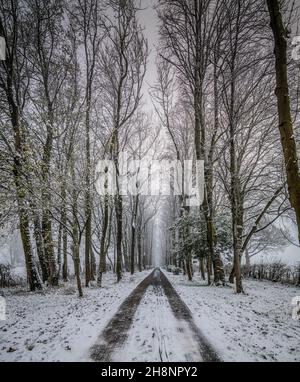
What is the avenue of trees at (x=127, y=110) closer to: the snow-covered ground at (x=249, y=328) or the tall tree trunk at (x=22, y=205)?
the tall tree trunk at (x=22, y=205)

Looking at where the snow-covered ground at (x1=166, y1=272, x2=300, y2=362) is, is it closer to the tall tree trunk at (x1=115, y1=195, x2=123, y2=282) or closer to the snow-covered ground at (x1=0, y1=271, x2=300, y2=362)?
the snow-covered ground at (x1=0, y1=271, x2=300, y2=362)

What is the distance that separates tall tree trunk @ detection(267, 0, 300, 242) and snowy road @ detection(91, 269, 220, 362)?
3.21 m

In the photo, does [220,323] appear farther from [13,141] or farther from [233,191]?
[13,141]

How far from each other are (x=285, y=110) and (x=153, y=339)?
17.0 ft

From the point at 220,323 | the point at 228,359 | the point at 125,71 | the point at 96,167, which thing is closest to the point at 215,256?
the point at 220,323

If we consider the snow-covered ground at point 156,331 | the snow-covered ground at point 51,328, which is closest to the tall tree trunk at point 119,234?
the snow-covered ground at point 51,328

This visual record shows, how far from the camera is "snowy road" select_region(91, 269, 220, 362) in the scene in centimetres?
343

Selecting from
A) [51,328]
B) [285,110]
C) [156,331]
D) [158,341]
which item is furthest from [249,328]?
[285,110]

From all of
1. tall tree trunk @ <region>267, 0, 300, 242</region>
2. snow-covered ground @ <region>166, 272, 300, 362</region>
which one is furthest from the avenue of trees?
snow-covered ground @ <region>166, 272, 300, 362</region>

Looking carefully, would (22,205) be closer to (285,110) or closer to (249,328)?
(249,328)

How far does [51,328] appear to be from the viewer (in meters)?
4.98

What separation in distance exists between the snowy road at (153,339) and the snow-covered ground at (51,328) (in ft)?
1.00
